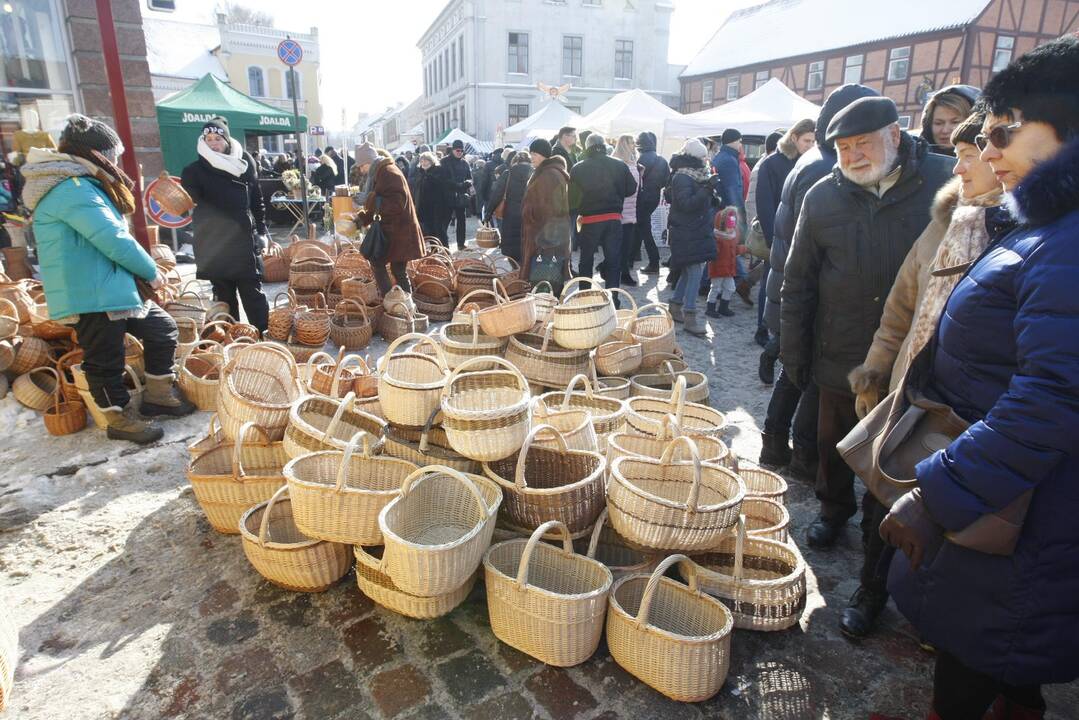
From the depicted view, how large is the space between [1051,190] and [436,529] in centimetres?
236

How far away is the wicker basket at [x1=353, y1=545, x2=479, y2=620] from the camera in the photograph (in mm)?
2357

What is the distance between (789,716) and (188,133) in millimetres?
12771

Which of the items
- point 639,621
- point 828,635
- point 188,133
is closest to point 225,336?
point 639,621

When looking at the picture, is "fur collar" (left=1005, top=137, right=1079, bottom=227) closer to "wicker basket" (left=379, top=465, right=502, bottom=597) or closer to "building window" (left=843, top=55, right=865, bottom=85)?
"wicker basket" (left=379, top=465, right=502, bottom=597)

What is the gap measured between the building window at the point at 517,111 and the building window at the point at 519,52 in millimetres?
1977

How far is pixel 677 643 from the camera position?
2041 millimetres

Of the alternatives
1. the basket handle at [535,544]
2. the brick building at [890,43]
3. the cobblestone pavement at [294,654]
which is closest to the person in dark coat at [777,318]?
the cobblestone pavement at [294,654]

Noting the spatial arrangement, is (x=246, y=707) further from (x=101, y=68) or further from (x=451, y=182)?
(x=451, y=182)

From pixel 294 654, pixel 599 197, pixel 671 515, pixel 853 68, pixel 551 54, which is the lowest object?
pixel 294 654

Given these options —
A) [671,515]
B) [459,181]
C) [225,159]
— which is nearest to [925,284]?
[671,515]

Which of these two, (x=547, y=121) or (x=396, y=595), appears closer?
(x=396, y=595)

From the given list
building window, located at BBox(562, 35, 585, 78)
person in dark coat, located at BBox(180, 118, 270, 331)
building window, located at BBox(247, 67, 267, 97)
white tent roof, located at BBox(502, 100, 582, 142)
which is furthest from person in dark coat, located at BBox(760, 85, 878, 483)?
building window, located at BBox(247, 67, 267, 97)

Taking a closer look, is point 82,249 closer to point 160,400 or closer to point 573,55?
point 160,400

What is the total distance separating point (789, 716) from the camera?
2066 millimetres
